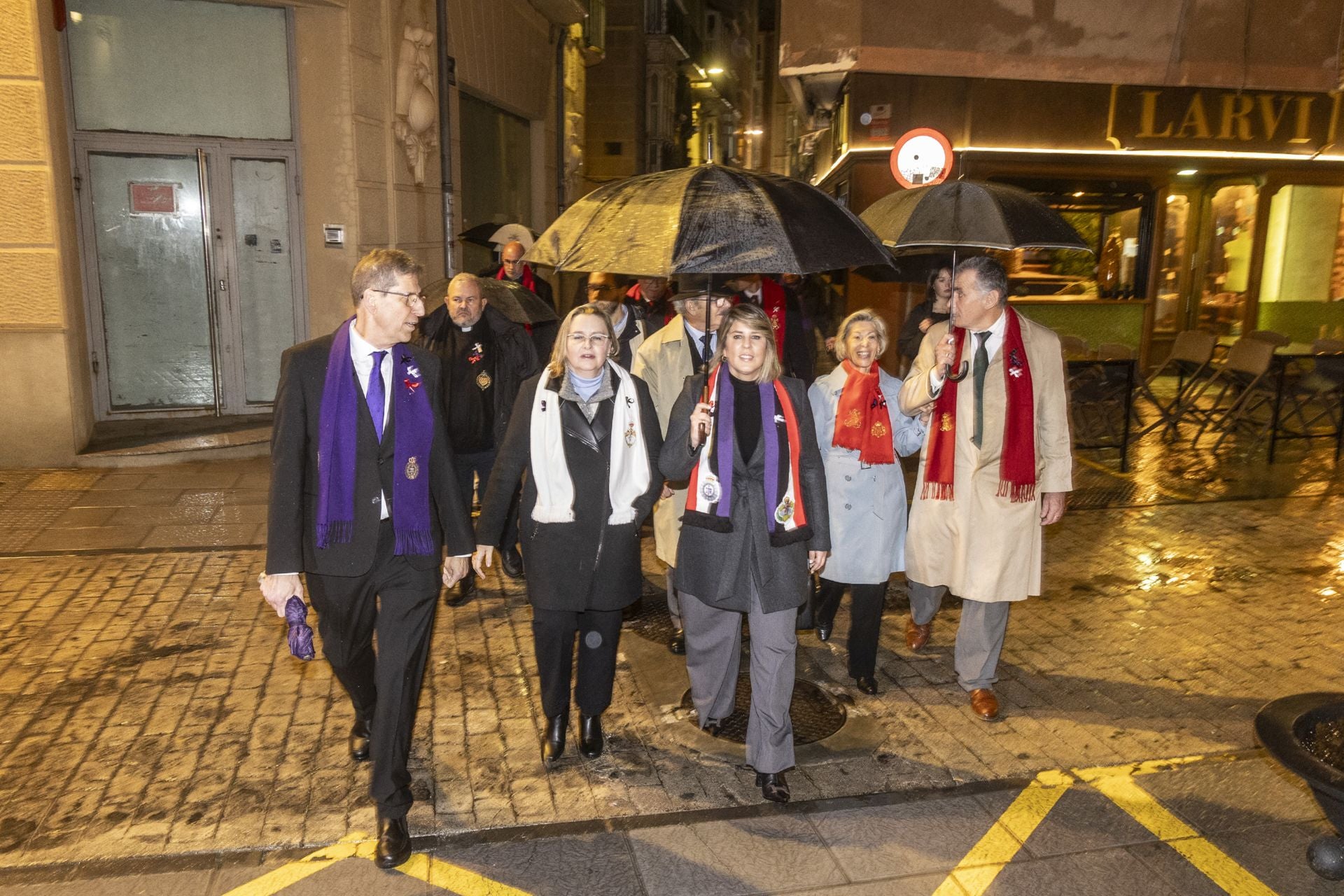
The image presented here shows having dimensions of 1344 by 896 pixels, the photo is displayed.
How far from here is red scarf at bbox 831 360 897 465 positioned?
5.04 metres

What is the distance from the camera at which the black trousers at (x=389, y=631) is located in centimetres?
386

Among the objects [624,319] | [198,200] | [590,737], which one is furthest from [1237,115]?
[590,737]

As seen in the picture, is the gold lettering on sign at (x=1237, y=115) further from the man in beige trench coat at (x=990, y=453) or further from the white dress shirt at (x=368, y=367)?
the white dress shirt at (x=368, y=367)

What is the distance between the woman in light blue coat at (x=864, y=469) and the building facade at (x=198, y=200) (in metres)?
7.24

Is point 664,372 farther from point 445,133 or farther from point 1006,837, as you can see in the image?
point 445,133

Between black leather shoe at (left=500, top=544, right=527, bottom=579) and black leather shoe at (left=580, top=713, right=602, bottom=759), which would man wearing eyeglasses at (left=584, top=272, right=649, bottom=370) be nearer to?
black leather shoe at (left=500, top=544, right=527, bottom=579)

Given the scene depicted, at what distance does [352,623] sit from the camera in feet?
13.1

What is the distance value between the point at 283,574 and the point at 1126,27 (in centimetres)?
1323

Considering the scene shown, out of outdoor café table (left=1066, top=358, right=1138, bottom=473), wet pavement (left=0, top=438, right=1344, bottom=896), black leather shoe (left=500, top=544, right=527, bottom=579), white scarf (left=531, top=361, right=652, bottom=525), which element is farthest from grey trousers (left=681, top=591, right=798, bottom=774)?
outdoor café table (left=1066, top=358, right=1138, bottom=473)

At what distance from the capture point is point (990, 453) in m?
5.02

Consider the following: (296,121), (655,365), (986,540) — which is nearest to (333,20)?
(296,121)

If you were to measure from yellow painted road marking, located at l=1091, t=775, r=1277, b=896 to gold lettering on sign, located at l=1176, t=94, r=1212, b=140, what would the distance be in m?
12.4

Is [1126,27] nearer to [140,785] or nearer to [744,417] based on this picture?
[744,417]

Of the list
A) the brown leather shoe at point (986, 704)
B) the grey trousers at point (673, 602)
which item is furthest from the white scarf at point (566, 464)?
the brown leather shoe at point (986, 704)
